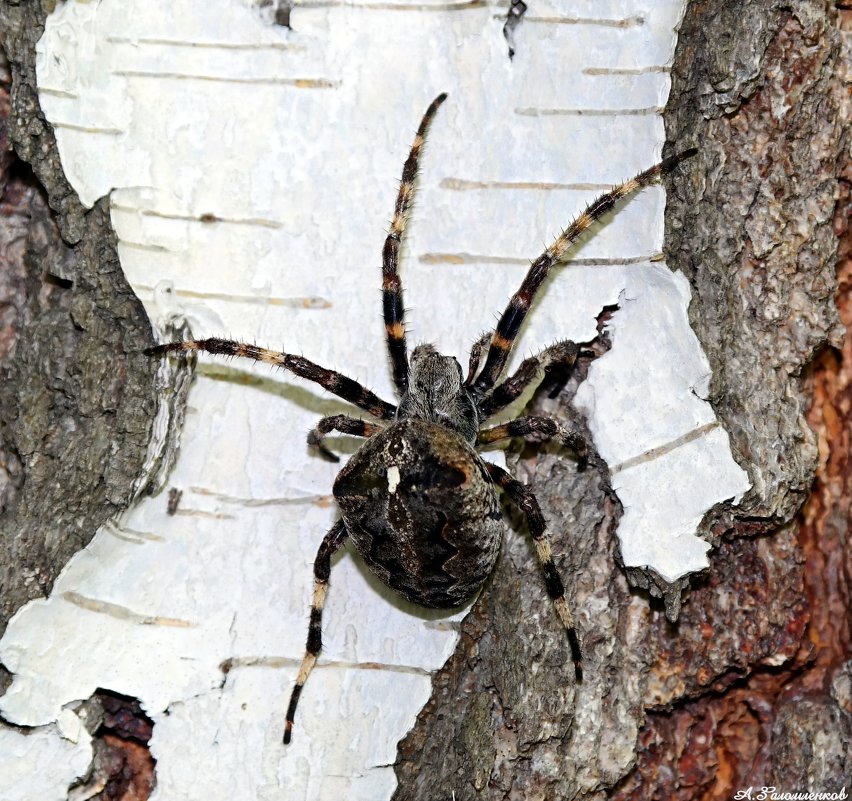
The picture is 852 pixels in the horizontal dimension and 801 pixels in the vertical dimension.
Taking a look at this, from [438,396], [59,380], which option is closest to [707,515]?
[438,396]

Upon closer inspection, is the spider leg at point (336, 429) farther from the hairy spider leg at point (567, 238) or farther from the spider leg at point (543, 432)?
the hairy spider leg at point (567, 238)

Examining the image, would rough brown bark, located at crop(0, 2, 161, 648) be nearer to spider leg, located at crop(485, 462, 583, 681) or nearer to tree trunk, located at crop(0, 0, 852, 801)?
tree trunk, located at crop(0, 0, 852, 801)

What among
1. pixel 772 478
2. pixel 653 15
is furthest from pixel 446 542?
pixel 653 15

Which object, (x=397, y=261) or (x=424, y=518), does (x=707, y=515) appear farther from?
(x=397, y=261)

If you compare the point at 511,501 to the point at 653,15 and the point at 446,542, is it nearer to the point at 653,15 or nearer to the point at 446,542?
the point at 446,542

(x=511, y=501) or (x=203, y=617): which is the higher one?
(x=511, y=501)

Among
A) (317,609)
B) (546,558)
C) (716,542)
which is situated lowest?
(317,609)
